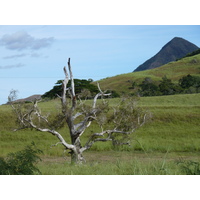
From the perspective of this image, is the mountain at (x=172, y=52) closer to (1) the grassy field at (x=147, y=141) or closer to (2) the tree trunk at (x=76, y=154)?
(1) the grassy field at (x=147, y=141)

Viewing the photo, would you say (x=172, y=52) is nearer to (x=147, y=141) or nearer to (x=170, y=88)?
(x=170, y=88)

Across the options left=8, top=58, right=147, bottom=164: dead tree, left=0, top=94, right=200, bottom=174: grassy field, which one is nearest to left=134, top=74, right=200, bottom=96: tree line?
left=0, top=94, right=200, bottom=174: grassy field

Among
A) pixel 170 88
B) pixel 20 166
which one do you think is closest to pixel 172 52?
pixel 170 88

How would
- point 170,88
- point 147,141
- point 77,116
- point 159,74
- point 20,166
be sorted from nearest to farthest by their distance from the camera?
point 20,166 → point 77,116 → point 147,141 → point 170,88 → point 159,74

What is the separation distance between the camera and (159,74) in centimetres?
8875

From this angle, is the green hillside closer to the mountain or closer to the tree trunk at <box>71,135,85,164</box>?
the mountain

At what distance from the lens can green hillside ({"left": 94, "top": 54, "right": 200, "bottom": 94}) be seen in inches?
2950

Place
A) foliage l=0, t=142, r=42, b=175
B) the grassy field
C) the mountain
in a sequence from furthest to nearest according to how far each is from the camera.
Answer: the mountain
the grassy field
foliage l=0, t=142, r=42, b=175

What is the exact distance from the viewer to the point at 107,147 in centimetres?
2200

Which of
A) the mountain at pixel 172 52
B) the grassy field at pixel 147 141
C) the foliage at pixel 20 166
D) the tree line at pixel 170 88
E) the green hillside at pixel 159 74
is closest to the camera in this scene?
the foliage at pixel 20 166

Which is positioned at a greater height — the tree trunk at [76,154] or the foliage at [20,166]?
the foliage at [20,166]

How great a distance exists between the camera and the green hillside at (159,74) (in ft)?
246

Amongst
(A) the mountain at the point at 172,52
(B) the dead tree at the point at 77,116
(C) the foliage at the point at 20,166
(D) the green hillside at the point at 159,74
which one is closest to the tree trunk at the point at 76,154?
(B) the dead tree at the point at 77,116

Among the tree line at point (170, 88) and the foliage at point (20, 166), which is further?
the tree line at point (170, 88)
